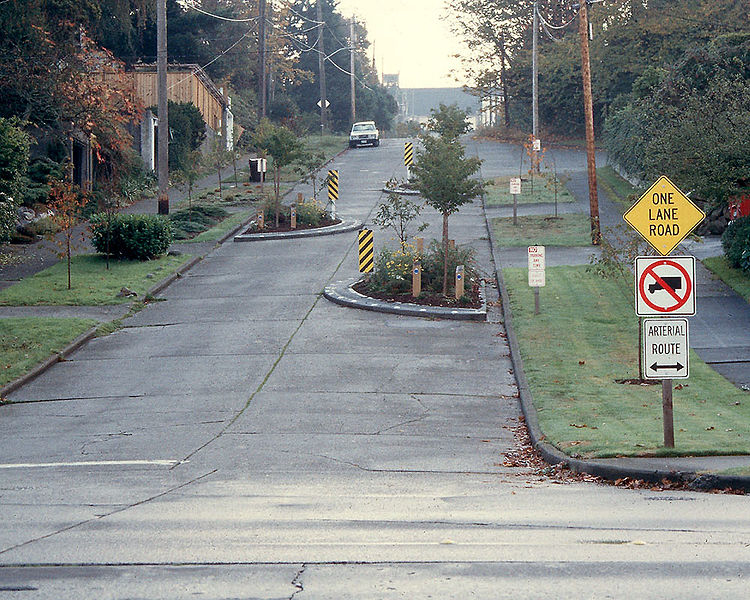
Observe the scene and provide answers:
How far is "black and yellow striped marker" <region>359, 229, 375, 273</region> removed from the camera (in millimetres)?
28469

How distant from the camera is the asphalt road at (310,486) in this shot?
7.02m

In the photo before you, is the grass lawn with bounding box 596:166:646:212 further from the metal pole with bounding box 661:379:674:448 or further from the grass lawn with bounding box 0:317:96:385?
the metal pole with bounding box 661:379:674:448

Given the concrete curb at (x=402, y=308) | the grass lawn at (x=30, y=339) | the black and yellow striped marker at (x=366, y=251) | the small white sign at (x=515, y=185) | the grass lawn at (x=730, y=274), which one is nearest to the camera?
the grass lawn at (x=30, y=339)

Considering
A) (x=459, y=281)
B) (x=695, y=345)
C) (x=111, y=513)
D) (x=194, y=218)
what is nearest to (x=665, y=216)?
(x=111, y=513)

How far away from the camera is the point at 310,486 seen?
36.3ft

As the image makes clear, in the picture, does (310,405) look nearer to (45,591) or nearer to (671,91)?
(45,591)

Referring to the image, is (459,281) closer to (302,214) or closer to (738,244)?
(738,244)

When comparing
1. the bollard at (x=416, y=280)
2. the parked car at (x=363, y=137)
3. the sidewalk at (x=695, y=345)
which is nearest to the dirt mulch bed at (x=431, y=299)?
the bollard at (x=416, y=280)

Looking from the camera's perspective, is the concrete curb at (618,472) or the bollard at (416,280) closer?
the concrete curb at (618,472)

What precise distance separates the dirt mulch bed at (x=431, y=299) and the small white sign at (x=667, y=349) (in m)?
13.4

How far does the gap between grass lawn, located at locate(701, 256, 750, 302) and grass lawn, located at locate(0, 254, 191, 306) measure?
15324 millimetres

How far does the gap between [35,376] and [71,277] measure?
10003 millimetres

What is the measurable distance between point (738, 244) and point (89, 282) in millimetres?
17542

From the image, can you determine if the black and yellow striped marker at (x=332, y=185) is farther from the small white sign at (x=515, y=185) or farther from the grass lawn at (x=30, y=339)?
the grass lawn at (x=30, y=339)
